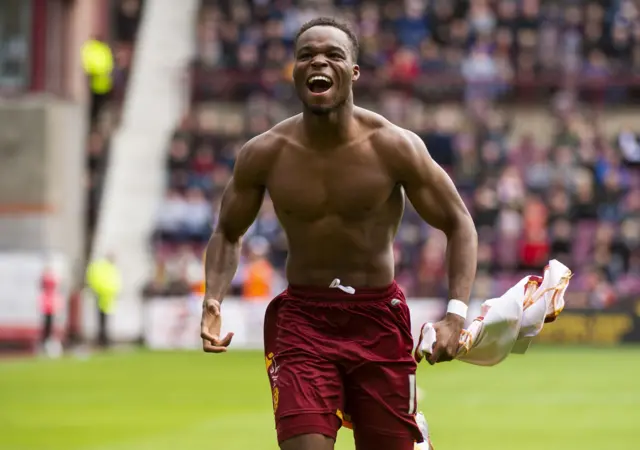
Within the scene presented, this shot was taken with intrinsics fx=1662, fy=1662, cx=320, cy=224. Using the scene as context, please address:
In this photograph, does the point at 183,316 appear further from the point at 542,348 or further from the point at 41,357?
the point at 542,348

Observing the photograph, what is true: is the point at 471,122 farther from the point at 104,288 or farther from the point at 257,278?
the point at 104,288

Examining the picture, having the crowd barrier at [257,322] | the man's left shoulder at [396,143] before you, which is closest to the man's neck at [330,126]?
the man's left shoulder at [396,143]

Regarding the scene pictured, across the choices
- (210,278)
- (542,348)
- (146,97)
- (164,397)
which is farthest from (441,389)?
(146,97)

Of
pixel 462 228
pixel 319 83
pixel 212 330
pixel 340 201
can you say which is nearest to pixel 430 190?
pixel 462 228

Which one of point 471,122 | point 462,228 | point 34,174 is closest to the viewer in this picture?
point 462,228

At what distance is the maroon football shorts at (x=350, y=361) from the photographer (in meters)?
7.73

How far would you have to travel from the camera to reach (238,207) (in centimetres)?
819

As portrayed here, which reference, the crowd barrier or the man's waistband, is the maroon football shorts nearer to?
the man's waistband

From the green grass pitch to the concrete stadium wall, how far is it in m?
4.88

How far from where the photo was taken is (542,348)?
91.4ft

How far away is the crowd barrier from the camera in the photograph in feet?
92.9

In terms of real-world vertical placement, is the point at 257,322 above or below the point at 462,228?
below

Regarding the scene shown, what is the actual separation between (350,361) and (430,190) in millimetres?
894

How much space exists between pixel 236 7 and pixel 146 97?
9.06 ft
